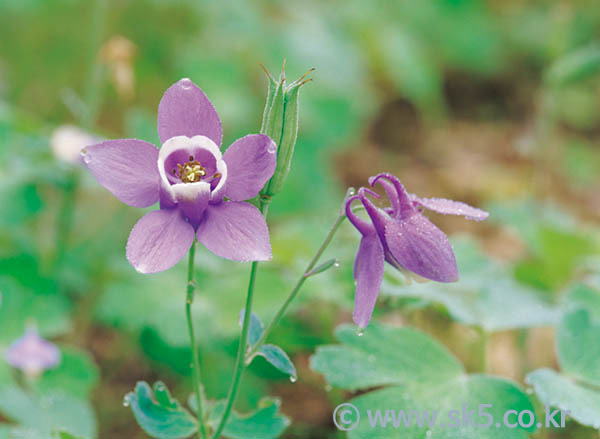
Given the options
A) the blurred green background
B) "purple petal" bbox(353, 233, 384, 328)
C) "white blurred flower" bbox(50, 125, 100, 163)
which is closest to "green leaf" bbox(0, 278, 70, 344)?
the blurred green background

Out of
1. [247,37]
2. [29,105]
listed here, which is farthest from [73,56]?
[247,37]

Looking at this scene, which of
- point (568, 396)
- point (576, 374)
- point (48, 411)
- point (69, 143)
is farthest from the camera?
point (69, 143)

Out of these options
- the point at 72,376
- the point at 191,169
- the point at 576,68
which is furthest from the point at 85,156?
the point at 576,68

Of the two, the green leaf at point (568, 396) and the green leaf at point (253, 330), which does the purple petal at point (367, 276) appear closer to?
the green leaf at point (253, 330)

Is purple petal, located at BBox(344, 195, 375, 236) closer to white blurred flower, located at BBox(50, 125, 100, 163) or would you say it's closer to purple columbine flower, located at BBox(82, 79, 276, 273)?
purple columbine flower, located at BBox(82, 79, 276, 273)

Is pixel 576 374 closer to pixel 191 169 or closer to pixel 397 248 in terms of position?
pixel 397 248

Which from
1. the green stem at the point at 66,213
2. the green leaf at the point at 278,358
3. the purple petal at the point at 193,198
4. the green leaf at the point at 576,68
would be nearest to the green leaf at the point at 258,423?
the green leaf at the point at 278,358
